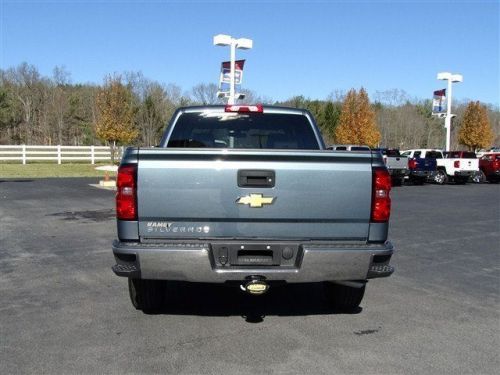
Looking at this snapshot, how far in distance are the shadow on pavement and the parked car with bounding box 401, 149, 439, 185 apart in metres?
22.0

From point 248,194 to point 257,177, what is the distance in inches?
6.1

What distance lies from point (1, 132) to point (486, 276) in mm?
60456

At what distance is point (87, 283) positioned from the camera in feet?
19.9

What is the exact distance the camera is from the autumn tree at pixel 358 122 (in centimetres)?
4334

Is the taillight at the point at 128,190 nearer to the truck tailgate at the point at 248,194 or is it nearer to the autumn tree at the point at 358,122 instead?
the truck tailgate at the point at 248,194

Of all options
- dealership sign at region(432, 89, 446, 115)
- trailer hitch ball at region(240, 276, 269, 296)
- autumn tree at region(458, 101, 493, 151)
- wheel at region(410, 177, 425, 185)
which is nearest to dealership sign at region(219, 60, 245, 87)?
wheel at region(410, 177, 425, 185)

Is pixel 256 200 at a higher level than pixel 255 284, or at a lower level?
higher

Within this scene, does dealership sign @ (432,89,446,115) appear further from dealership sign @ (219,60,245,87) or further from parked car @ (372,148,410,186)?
dealership sign @ (219,60,245,87)

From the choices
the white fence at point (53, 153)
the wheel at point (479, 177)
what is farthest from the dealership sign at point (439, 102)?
the white fence at point (53, 153)

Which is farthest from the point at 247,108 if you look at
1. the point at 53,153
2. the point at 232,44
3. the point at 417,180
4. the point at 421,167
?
the point at 53,153

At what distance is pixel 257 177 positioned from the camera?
399cm

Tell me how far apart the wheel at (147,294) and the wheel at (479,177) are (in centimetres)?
2767

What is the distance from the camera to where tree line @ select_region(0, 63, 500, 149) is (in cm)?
3988

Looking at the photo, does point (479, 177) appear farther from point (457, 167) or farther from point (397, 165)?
point (397, 165)
